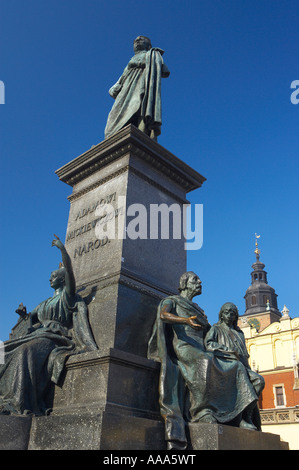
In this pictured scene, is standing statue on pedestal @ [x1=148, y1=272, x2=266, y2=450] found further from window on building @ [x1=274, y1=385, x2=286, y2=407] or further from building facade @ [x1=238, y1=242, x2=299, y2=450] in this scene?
window on building @ [x1=274, y1=385, x2=286, y2=407]

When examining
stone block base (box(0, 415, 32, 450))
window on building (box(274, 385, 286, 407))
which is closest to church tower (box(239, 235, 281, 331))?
window on building (box(274, 385, 286, 407))

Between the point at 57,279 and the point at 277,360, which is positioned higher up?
the point at 277,360

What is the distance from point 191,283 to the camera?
5.68m

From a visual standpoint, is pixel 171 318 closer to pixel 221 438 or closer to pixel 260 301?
pixel 221 438

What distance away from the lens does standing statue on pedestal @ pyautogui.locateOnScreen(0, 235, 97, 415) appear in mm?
4785

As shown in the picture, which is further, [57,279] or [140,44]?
[140,44]

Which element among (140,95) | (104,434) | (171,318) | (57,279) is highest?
(140,95)

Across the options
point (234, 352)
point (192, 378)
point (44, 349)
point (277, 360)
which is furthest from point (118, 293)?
point (277, 360)

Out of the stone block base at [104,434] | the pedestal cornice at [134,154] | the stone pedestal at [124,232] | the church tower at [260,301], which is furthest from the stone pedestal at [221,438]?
the church tower at [260,301]

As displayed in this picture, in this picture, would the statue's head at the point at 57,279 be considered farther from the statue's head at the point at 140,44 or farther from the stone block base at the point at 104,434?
the statue's head at the point at 140,44

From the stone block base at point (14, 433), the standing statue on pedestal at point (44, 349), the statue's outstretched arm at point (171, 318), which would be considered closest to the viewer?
the stone block base at point (14, 433)

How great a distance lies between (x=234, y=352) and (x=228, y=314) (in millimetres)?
834

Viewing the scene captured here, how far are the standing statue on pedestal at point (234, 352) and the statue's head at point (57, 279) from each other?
203 cm

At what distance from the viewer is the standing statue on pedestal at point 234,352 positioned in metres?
4.98
